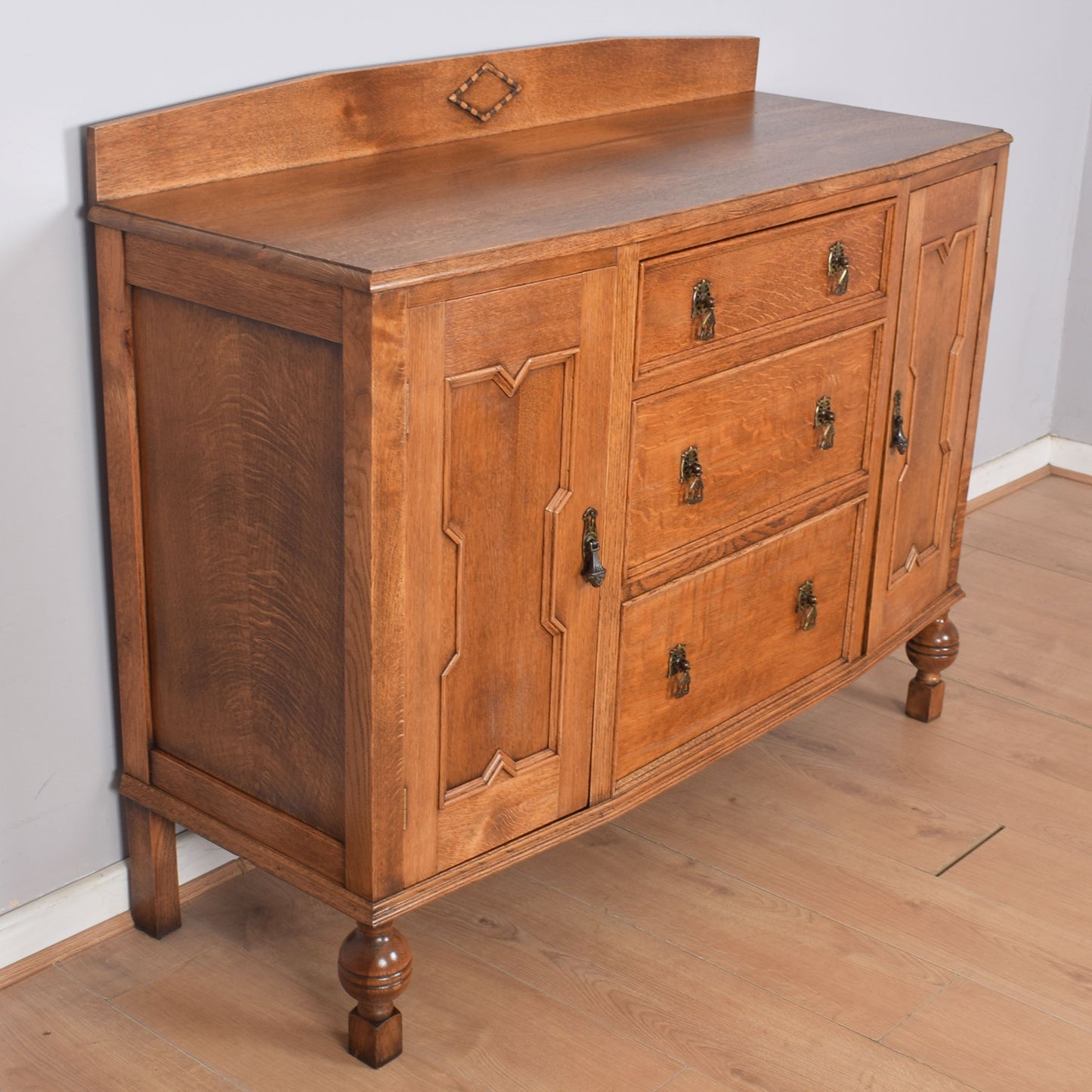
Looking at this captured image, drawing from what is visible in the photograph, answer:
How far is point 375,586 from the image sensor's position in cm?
147

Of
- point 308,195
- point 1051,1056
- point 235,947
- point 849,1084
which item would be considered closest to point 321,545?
point 308,195

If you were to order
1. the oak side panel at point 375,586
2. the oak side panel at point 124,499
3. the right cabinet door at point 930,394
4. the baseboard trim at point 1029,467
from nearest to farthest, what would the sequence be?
the oak side panel at point 375,586 → the oak side panel at point 124,499 → the right cabinet door at point 930,394 → the baseboard trim at point 1029,467

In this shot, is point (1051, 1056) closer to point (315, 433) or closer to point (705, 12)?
point (315, 433)

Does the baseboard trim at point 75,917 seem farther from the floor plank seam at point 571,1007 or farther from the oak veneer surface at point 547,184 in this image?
the oak veneer surface at point 547,184

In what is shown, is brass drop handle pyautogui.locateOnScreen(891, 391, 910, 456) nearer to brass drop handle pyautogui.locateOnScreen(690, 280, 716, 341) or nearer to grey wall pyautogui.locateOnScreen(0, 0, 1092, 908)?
brass drop handle pyautogui.locateOnScreen(690, 280, 716, 341)

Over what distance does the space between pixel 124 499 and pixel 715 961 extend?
0.92 m

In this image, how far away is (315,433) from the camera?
58.2 inches

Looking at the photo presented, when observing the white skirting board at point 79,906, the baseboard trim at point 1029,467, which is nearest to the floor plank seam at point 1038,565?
the baseboard trim at point 1029,467

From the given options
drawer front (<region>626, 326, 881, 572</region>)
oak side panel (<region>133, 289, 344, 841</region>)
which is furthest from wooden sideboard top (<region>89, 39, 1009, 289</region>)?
drawer front (<region>626, 326, 881, 572</region>)

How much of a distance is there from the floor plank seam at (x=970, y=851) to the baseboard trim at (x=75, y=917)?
1.00 meters

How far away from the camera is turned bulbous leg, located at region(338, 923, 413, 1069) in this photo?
165 centimetres

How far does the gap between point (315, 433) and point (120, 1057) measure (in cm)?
76

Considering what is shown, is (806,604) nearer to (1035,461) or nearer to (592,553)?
(592,553)

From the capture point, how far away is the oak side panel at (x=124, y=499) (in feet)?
5.31
